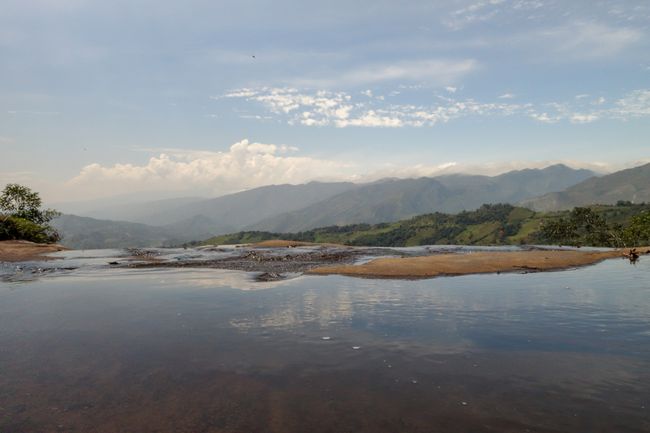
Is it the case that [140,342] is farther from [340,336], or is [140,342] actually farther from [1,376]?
[340,336]

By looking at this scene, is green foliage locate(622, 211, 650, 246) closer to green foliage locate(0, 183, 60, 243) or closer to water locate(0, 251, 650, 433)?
water locate(0, 251, 650, 433)

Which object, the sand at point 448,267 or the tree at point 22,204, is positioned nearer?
the sand at point 448,267

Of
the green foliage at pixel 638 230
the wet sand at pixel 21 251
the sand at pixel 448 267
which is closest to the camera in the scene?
the sand at pixel 448 267

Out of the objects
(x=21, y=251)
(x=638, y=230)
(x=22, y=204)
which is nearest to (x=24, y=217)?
(x=22, y=204)

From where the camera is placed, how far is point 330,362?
46.8ft

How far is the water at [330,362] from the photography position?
10.3 m

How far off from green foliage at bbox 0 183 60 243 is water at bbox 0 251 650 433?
68875mm

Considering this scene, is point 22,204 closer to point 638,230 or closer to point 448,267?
point 448,267

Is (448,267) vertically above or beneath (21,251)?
beneath

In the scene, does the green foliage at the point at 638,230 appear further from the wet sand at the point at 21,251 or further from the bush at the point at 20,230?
the bush at the point at 20,230

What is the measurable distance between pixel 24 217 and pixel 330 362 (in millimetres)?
110595

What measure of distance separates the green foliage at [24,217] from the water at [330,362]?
68.9 metres

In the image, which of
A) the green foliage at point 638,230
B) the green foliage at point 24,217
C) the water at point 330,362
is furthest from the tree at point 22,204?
the green foliage at point 638,230

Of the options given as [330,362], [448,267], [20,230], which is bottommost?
[330,362]
